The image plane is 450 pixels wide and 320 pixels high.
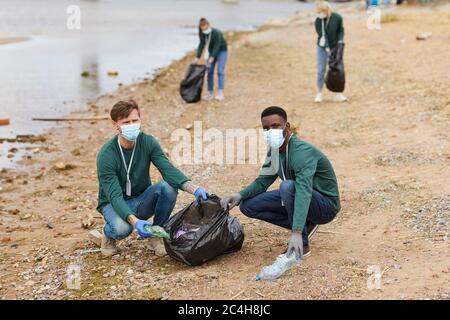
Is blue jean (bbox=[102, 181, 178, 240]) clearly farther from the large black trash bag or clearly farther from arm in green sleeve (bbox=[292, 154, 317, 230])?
arm in green sleeve (bbox=[292, 154, 317, 230])

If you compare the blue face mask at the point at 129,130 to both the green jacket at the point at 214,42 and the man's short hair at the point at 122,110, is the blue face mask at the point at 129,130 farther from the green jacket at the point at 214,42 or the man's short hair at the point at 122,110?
the green jacket at the point at 214,42

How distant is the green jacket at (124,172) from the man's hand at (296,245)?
1020 millimetres

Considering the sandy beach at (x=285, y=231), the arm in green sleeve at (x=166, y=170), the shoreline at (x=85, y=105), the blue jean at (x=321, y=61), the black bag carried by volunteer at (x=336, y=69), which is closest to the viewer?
the sandy beach at (x=285, y=231)

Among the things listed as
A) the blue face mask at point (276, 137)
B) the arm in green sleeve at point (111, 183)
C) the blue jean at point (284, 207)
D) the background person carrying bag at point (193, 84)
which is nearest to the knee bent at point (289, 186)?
the blue jean at point (284, 207)

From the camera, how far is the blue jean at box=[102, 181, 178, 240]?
5199mm

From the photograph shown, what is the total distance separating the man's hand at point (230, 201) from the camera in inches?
197

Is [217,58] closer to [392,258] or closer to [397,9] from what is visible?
[392,258]

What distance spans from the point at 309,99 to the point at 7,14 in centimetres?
2326

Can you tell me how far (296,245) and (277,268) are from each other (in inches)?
8.2

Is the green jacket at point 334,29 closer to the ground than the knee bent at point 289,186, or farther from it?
farther from it

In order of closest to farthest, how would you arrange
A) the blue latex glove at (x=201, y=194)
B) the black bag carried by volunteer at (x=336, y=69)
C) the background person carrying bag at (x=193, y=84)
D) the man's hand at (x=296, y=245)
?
A: 1. the man's hand at (x=296, y=245)
2. the blue latex glove at (x=201, y=194)
3. the black bag carried by volunteer at (x=336, y=69)
4. the background person carrying bag at (x=193, y=84)

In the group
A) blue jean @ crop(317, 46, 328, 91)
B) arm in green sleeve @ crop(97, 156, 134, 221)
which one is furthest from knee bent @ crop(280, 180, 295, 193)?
blue jean @ crop(317, 46, 328, 91)

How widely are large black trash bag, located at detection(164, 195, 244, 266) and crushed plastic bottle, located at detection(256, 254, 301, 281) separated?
1.50ft
